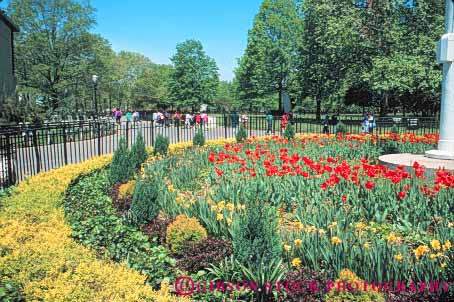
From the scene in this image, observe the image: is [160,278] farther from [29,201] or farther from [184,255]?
[29,201]

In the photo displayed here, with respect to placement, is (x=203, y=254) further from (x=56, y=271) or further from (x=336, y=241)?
(x=56, y=271)

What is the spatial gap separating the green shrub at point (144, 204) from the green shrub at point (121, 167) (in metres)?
2.47

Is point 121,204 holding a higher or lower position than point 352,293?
lower

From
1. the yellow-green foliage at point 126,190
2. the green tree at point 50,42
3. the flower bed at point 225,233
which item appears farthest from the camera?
the green tree at point 50,42

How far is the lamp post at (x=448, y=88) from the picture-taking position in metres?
8.30

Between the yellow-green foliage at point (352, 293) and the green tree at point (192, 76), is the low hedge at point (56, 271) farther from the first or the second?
the green tree at point (192, 76)

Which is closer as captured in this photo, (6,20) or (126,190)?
(126,190)

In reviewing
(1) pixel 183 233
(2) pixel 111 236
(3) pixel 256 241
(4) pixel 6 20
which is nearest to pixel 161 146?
(2) pixel 111 236

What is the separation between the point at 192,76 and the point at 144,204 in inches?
2182

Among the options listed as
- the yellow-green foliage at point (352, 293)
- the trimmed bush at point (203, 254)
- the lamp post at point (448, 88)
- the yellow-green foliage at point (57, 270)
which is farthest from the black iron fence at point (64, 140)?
the lamp post at point (448, 88)

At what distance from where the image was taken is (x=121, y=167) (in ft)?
25.3

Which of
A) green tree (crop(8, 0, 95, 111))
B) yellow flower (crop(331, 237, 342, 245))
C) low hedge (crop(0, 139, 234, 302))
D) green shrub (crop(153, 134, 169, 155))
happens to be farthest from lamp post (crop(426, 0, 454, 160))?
green tree (crop(8, 0, 95, 111))

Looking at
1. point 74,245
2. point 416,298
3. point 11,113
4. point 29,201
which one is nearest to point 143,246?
point 74,245

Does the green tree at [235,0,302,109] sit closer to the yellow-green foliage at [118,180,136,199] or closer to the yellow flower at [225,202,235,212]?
the yellow-green foliage at [118,180,136,199]
